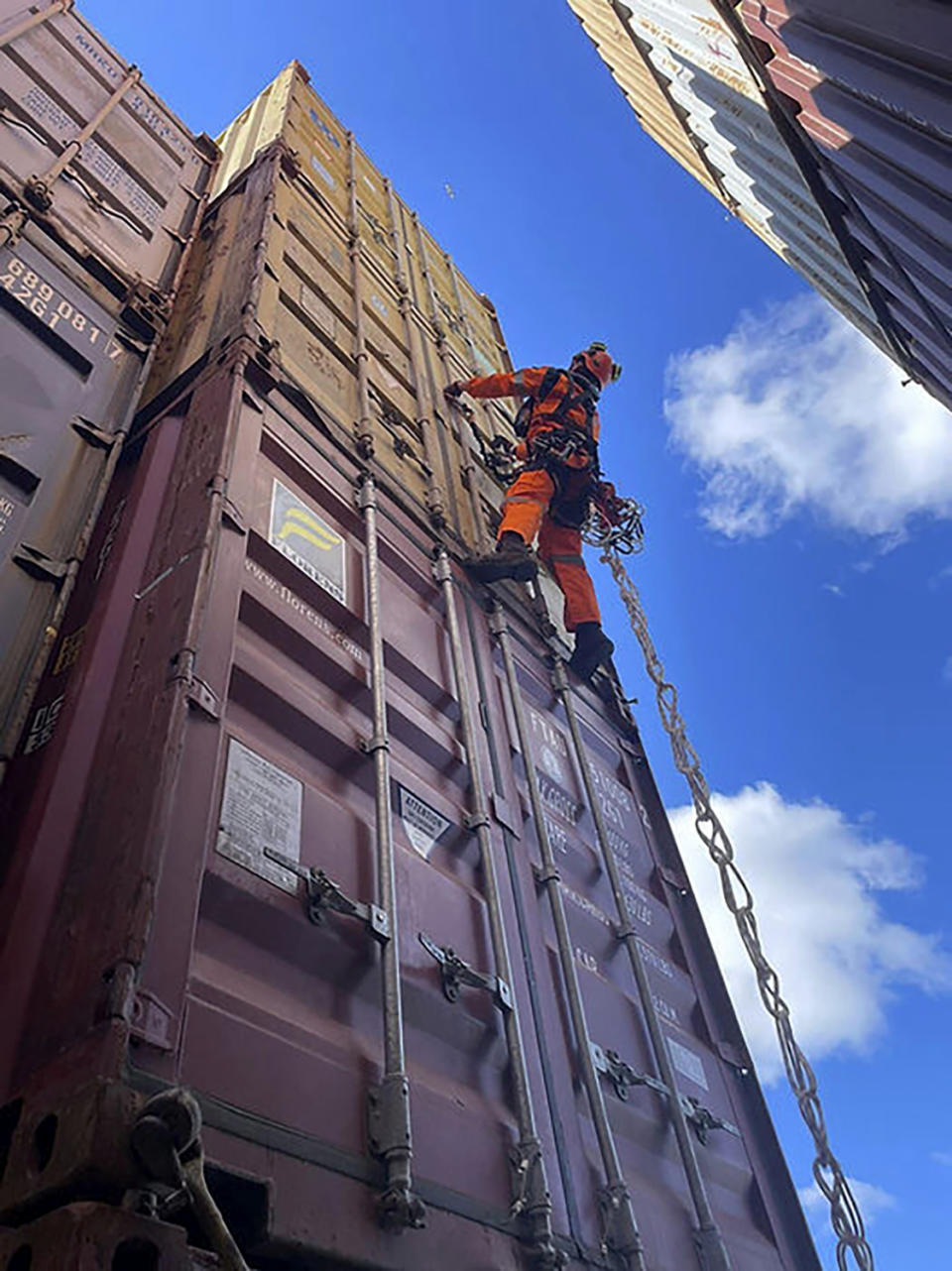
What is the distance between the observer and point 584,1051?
2.87 meters

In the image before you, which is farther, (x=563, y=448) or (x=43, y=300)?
(x=563, y=448)

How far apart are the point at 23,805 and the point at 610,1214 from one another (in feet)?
6.26

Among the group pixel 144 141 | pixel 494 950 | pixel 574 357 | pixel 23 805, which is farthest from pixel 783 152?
pixel 23 805

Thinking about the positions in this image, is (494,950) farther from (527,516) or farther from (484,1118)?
(527,516)

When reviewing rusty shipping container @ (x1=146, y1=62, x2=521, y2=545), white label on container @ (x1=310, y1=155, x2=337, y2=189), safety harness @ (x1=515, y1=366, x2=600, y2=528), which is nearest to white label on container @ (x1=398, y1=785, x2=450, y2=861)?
rusty shipping container @ (x1=146, y1=62, x2=521, y2=545)

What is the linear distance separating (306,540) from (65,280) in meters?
1.73

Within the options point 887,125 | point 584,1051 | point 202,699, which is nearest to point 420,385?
point 887,125

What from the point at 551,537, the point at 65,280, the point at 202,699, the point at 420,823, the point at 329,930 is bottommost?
the point at 329,930

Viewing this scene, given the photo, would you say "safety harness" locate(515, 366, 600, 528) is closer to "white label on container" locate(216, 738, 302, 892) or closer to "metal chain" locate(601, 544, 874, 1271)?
"metal chain" locate(601, 544, 874, 1271)

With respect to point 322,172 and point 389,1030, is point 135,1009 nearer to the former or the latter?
point 389,1030

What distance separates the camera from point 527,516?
502 cm

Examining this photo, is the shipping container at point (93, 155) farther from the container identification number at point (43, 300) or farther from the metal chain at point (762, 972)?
the metal chain at point (762, 972)

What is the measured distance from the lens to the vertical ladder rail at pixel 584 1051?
251cm

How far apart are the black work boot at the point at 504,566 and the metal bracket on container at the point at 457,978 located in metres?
2.16
